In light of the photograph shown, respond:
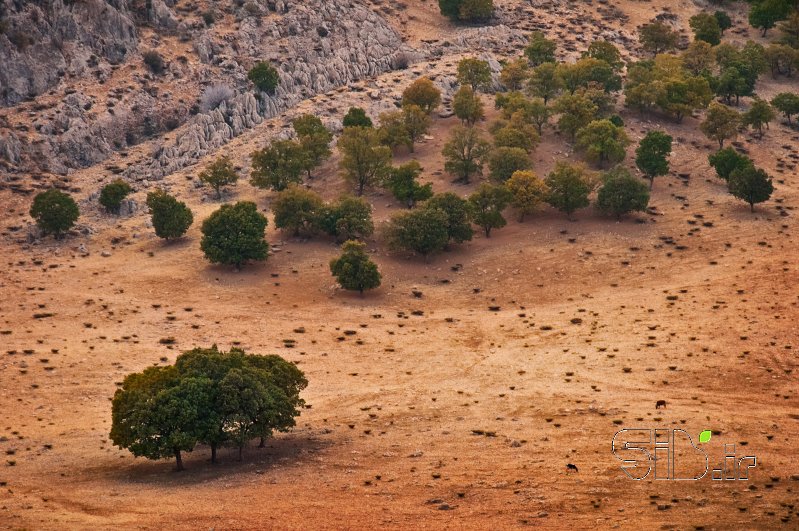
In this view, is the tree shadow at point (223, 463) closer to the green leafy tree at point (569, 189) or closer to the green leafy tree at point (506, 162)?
the green leafy tree at point (569, 189)

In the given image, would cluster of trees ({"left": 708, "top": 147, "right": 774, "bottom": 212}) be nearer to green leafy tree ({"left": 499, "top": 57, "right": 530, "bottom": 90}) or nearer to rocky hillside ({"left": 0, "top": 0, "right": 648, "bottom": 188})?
green leafy tree ({"left": 499, "top": 57, "right": 530, "bottom": 90})

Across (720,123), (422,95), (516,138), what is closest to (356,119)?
(422,95)

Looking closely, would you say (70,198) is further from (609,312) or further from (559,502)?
(559,502)

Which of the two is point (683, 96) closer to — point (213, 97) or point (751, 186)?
point (751, 186)

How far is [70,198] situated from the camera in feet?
540

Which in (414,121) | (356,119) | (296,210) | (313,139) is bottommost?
(296,210)

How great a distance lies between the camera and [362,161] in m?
170

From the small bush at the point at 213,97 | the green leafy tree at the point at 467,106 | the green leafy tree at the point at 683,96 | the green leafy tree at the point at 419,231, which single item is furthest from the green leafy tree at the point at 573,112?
the small bush at the point at 213,97

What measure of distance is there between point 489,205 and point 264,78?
1769 inches

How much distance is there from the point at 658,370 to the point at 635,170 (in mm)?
56730

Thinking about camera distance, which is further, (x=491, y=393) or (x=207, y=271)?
(x=207, y=271)

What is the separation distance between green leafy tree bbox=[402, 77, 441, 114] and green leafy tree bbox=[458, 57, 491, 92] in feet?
21.8

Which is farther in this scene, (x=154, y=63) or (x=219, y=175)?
(x=154, y=63)

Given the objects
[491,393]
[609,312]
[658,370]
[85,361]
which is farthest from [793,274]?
[85,361]
